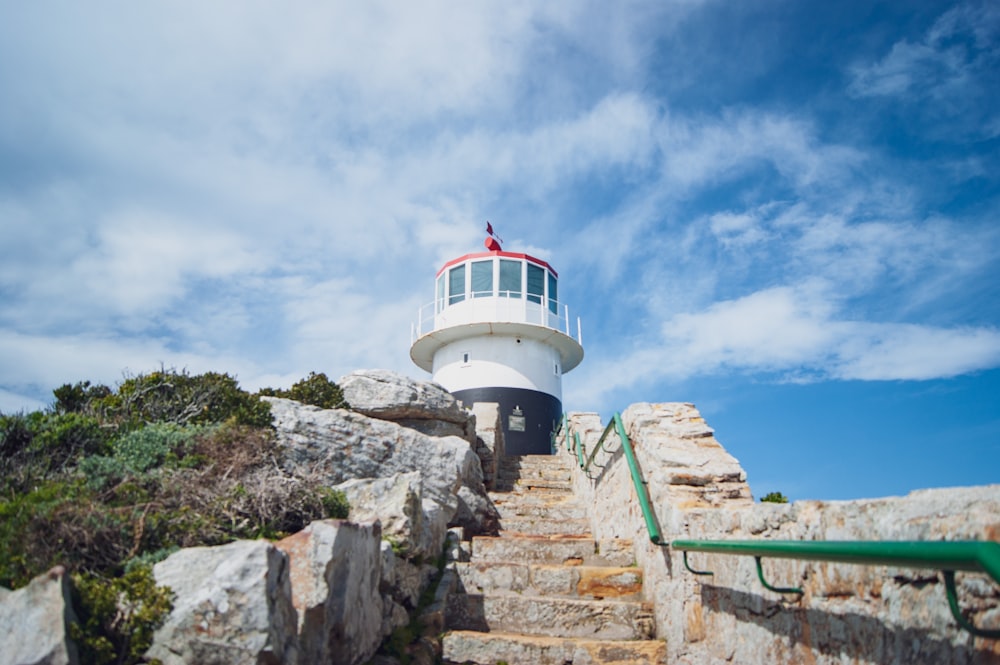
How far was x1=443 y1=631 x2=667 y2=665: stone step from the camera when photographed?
4.77 m

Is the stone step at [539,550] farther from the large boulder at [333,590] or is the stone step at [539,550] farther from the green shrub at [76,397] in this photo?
the green shrub at [76,397]

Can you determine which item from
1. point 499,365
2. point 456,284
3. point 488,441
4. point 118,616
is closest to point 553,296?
point 456,284

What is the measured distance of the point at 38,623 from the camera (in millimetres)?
2877

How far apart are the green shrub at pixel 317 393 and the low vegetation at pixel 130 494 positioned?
2.08 m

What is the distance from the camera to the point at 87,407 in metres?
6.27

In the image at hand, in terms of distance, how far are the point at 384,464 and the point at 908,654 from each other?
5.80 m

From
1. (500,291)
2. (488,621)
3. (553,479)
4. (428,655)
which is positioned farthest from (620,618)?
(500,291)

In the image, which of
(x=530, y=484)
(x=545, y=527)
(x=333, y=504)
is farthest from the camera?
(x=530, y=484)

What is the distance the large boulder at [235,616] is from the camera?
9.72 ft

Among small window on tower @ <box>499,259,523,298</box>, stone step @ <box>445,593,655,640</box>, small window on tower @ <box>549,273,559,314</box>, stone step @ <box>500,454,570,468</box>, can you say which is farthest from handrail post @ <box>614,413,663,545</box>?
small window on tower @ <box>549,273,559,314</box>

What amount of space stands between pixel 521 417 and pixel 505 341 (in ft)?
6.43

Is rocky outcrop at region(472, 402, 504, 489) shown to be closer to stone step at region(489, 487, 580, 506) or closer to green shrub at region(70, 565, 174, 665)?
stone step at region(489, 487, 580, 506)

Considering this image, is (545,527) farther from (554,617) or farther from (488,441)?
(488,441)

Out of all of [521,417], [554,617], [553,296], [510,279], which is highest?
[510,279]
